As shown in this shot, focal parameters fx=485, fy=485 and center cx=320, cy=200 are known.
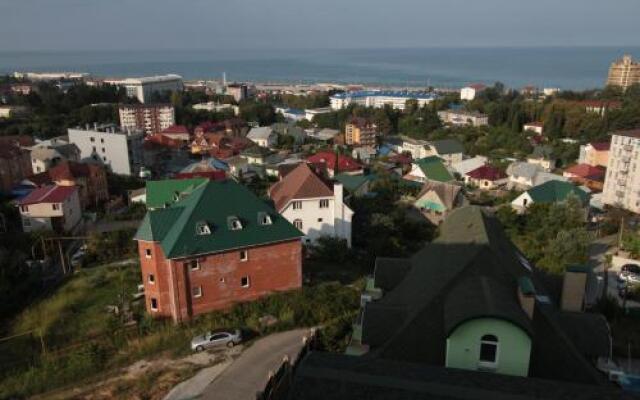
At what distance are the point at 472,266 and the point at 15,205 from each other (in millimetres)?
32948

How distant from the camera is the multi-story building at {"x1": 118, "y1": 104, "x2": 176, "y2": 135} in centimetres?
8132

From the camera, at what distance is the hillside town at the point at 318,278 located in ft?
30.5

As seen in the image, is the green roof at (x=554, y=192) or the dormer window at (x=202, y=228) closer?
the dormer window at (x=202, y=228)

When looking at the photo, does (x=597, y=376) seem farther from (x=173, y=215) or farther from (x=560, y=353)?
(x=173, y=215)

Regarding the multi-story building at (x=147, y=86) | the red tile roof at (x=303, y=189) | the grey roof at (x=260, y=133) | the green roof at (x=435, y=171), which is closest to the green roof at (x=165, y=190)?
the red tile roof at (x=303, y=189)

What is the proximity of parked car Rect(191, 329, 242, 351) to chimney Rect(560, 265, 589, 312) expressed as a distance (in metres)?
10.1

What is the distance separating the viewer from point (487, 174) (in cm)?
5019

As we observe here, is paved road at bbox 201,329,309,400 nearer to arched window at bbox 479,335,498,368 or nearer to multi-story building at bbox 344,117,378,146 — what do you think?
arched window at bbox 479,335,498,368

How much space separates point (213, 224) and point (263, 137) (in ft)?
182

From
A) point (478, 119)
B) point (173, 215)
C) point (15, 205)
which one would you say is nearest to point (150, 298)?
point (173, 215)

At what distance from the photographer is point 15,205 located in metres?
33.3

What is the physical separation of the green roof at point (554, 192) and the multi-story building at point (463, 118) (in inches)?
1799

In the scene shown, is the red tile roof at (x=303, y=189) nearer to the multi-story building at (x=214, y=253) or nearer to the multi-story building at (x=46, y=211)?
the multi-story building at (x=214, y=253)

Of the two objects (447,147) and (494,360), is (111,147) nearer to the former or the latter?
(447,147)
